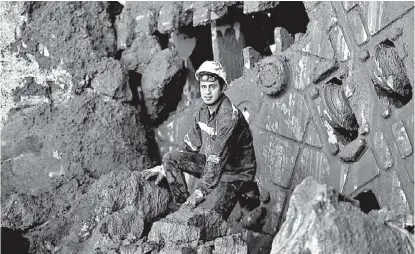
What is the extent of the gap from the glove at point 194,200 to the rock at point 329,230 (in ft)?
5.00

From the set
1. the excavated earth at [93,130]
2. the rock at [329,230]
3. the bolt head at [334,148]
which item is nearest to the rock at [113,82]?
the excavated earth at [93,130]

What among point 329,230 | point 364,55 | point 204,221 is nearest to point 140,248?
point 204,221

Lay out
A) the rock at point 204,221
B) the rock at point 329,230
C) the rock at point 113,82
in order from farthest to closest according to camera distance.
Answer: the rock at point 113,82 < the rock at point 204,221 < the rock at point 329,230

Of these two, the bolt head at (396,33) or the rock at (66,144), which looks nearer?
the bolt head at (396,33)

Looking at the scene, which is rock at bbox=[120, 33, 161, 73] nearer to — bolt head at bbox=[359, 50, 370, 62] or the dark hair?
the dark hair

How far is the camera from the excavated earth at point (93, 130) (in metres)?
4.43

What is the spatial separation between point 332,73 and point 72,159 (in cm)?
257

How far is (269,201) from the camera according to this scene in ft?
18.8

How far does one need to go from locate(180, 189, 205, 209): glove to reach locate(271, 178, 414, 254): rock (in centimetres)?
152

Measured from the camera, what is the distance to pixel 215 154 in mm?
4711

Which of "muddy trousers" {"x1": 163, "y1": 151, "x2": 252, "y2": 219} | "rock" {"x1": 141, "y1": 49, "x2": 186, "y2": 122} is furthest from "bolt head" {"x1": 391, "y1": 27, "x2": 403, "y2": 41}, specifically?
"rock" {"x1": 141, "y1": 49, "x2": 186, "y2": 122}

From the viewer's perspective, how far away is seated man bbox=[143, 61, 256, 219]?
4.74 metres

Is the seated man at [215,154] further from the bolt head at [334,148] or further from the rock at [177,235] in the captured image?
the bolt head at [334,148]

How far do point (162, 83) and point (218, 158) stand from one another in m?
2.33
